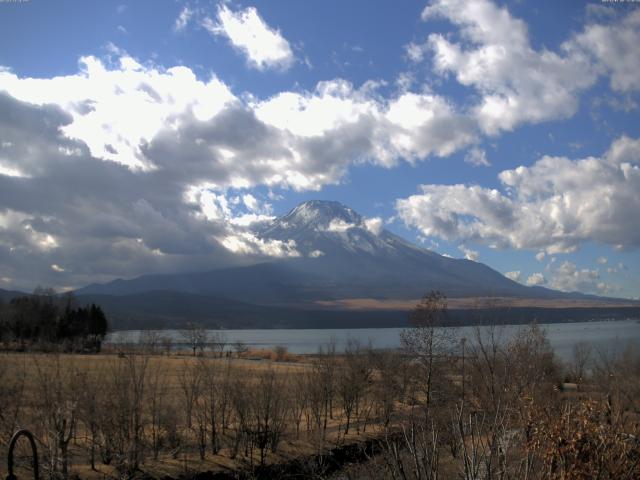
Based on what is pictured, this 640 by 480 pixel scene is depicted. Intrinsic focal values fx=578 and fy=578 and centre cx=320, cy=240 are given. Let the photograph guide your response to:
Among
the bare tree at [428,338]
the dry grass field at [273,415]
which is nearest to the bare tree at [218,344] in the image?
the dry grass field at [273,415]

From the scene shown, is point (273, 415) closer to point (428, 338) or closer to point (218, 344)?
point (428, 338)

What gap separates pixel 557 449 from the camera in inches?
410

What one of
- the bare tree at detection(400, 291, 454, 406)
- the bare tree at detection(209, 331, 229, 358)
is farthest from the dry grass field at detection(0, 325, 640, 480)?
the bare tree at detection(209, 331, 229, 358)

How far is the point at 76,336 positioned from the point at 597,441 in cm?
11037

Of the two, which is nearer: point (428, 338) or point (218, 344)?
point (428, 338)

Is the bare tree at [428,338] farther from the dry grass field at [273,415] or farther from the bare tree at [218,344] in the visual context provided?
the bare tree at [218,344]

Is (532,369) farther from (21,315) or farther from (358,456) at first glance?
(21,315)

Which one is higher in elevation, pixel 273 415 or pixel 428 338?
pixel 428 338

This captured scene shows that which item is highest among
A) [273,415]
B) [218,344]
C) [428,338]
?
[428,338]

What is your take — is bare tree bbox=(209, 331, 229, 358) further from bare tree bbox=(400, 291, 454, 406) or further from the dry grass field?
bare tree bbox=(400, 291, 454, 406)

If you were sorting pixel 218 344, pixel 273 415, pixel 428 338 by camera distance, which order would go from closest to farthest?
pixel 273 415 → pixel 428 338 → pixel 218 344

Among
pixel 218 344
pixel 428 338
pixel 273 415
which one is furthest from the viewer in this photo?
pixel 218 344

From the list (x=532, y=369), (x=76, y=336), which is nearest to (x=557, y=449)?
(x=532, y=369)

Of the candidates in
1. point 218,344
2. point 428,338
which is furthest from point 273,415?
point 218,344
